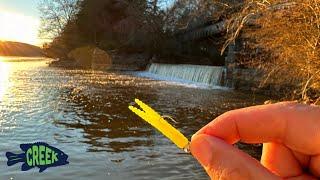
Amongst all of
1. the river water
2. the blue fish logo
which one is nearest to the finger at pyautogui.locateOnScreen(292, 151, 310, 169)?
the blue fish logo

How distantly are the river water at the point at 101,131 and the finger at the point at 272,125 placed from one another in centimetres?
760

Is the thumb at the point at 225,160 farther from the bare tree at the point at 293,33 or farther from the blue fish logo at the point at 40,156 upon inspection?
the bare tree at the point at 293,33

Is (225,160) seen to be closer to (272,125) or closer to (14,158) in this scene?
(272,125)

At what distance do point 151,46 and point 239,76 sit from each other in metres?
24.1

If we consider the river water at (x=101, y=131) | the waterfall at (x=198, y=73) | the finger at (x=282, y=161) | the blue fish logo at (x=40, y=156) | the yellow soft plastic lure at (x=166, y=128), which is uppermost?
the yellow soft plastic lure at (x=166, y=128)

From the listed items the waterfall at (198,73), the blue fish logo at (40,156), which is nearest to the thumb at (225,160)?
the blue fish logo at (40,156)

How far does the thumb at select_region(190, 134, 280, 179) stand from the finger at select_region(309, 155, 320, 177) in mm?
119

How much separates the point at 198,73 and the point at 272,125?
3384 centimetres

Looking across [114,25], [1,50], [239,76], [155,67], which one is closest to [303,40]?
[239,76]

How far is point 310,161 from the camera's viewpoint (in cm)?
118

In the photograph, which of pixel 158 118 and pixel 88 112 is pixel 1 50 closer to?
pixel 88 112

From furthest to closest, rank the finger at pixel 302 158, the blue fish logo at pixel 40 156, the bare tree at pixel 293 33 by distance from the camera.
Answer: the bare tree at pixel 293 33
the blue fish logo at pixel 40 156
the finger at pixel 302 158

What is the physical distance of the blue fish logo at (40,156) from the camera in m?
1.32

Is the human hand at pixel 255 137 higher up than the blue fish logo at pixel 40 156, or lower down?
higher up
